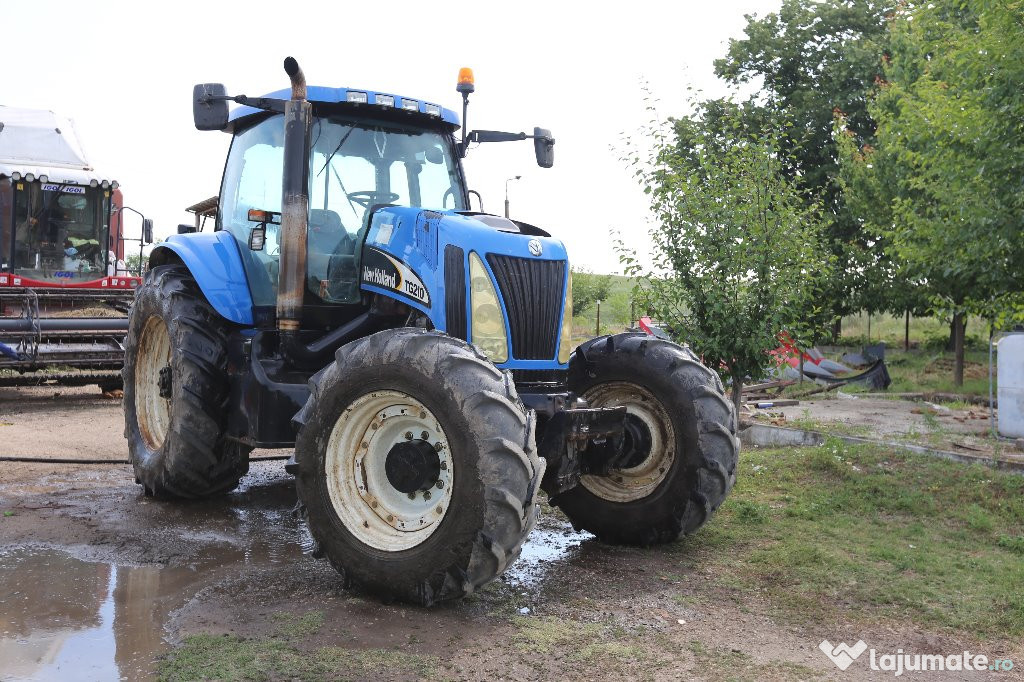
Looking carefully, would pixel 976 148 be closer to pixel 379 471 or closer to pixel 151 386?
pixel 379 471

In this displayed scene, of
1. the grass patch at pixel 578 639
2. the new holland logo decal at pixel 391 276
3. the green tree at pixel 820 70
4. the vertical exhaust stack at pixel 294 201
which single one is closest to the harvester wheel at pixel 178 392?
the vertical exhaust stack at pixel 294 201

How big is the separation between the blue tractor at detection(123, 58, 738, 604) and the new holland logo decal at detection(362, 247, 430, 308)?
14 millimetres

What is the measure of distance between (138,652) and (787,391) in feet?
49.7

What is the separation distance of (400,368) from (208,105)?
7.79 feet

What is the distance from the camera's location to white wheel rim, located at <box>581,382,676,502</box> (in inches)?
228

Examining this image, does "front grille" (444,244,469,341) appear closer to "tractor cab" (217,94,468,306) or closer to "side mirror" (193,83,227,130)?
"tractor cab" (217,94,468,306)

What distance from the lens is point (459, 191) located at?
21.4 feet

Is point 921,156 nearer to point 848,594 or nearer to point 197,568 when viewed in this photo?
point 848,594

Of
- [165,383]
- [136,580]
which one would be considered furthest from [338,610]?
[165,383]

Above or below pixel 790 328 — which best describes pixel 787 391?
below

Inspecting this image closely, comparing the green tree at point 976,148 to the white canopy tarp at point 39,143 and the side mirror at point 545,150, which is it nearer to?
the side mirror at point 545,150

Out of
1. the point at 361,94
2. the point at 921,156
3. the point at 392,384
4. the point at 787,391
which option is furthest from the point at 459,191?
the point at 787,391

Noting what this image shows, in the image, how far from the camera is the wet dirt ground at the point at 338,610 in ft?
12.7

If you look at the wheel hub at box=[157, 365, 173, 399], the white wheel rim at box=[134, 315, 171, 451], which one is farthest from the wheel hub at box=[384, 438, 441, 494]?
the white wheel rim at box=[134, 315, 171, 451]
